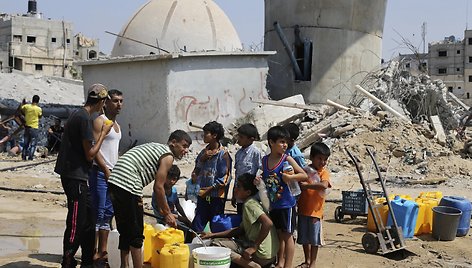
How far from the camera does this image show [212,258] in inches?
191

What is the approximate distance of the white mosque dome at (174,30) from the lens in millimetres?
19719

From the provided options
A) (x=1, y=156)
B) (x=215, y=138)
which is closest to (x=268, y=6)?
(x=1, y=156)

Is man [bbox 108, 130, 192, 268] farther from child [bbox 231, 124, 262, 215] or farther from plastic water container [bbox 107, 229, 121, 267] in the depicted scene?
child [bbox 231, 124, 262, 215]

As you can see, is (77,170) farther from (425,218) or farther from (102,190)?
(425,218)

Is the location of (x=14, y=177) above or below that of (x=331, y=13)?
below

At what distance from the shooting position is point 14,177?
40.4 ft

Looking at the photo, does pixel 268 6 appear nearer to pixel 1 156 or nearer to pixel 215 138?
pixel 1 156

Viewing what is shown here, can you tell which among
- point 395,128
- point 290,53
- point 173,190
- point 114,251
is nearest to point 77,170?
point 114,251

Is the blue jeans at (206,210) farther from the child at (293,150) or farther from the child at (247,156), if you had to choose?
the child at (293,150)

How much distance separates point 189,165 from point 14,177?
440 centimetres

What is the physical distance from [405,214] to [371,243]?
0.90 meters

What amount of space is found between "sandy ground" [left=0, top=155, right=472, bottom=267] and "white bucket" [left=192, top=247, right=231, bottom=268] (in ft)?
4.87

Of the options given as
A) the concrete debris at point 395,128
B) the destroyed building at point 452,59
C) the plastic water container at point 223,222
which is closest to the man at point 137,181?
the plastic water container at point 223,222

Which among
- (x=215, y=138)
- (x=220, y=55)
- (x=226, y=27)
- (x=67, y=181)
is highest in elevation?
(x=226, y=27)
